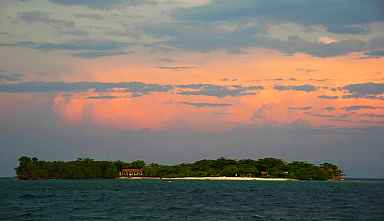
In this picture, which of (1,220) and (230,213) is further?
(230,213)

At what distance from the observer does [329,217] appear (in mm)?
66125

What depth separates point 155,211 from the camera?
7456cm

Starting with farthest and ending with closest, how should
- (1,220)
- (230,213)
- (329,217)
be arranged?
(230,213), (329,217), (1,220)

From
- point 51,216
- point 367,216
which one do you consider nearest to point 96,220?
point 51,216

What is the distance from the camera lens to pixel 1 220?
203 feet

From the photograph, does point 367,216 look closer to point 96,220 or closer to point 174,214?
point 174,214

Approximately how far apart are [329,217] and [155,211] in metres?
21.0

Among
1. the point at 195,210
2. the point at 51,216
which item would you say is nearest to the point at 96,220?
the point at 51,216

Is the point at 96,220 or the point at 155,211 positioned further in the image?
the point at 155,211

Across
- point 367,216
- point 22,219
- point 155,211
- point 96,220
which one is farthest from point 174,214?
point 367,216

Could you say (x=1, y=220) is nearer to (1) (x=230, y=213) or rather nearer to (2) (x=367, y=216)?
(1) (x=230, y=213)

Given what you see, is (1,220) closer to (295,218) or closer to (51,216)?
(51,216)

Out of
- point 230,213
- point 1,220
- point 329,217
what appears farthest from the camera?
point 230,213

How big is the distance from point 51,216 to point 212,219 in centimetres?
1783
